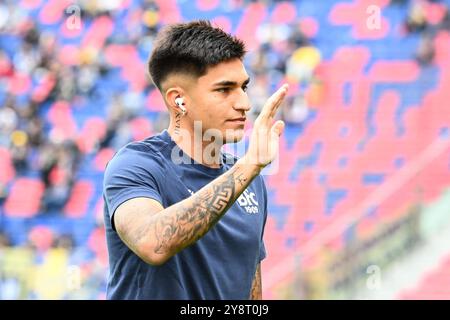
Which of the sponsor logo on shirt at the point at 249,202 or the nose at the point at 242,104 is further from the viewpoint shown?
the sponsor logo on shirt at the point at 249,202

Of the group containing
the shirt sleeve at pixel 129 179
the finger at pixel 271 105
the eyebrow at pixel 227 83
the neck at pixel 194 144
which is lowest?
the shirt sleeve at pixel 129 179

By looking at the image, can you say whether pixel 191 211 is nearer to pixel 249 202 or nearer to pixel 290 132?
pixel 249 202

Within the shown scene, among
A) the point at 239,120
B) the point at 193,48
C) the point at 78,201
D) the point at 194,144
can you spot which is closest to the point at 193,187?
the point at 194,144

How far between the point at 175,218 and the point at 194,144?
60 cm

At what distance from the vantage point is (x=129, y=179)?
9.47 feet

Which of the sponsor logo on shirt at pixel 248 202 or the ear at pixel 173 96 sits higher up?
the ear at pixel 173 96

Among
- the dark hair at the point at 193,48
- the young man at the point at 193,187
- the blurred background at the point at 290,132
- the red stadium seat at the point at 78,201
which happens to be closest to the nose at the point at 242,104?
the young man at the point at 193,187

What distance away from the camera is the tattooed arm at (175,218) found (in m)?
2.67

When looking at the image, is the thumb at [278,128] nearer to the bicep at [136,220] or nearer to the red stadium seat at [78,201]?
the bicep at [136,220]

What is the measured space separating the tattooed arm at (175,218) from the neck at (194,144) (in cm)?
47

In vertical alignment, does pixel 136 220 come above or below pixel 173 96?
below

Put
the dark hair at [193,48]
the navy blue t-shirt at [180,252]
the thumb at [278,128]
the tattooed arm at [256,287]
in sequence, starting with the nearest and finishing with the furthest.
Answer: the thumb at [278,128]
the navy blue t-shirt at [180,252]
the dark hair at [193,48]
the tattooed arm at [256,287]

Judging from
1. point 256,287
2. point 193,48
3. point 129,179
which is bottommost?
point 256,287

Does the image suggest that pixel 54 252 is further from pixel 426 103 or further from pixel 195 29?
pixel 195 29
